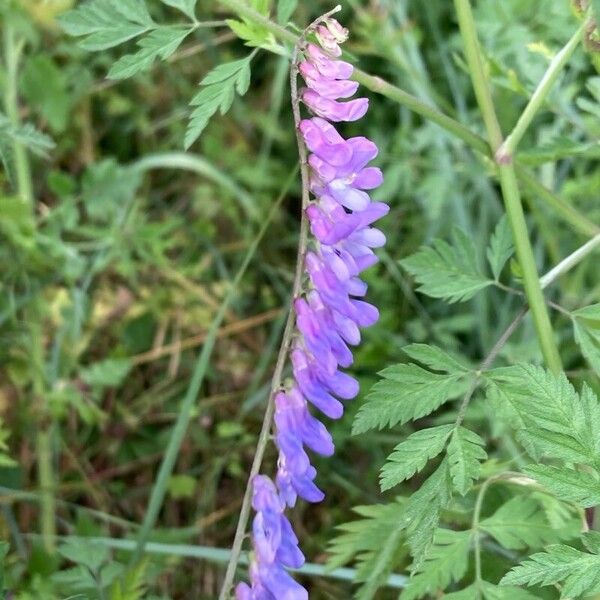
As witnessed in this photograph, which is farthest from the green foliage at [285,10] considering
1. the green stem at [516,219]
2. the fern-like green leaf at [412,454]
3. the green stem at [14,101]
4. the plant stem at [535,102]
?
the green stem at [14,101]

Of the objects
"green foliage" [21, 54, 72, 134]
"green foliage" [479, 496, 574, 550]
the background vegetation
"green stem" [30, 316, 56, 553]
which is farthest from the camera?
"green foliage" [21, 54, 72, 134]

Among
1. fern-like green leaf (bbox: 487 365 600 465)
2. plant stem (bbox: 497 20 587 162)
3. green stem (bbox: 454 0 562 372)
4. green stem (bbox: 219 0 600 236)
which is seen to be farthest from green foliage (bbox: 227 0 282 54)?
fern-like green leaf (bbox: 487 365 600 465)

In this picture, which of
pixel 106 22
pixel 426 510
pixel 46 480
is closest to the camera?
pixel 426 510

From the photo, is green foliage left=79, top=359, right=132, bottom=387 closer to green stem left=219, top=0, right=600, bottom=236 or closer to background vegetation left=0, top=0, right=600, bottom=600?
background vegetation left=0, top=0, right=600, bottom=600

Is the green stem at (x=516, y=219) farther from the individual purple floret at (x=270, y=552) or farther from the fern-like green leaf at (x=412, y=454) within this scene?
the individual purple floret at (x=270, y=552)

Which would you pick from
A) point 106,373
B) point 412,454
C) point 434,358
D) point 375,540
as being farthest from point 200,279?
point 412,454

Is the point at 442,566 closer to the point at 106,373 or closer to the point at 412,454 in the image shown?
A: the point at 412,454
